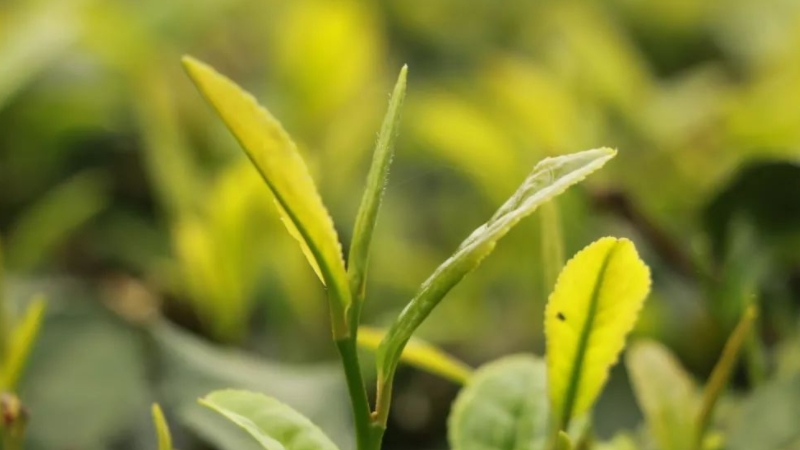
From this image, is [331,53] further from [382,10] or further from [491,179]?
[382,10]

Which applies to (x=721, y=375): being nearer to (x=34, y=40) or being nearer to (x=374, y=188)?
(x=374, y=188)

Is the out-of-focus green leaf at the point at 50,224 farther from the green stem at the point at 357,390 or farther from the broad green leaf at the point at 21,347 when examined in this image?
the green stem at the point at 357,390

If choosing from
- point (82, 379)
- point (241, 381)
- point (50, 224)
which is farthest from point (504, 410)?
point (50, 224)

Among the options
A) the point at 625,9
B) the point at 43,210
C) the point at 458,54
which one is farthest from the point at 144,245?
the point at 625,9

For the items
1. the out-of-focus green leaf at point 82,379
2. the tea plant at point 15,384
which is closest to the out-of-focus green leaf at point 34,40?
the out-of-focus green leaf at point 82,379

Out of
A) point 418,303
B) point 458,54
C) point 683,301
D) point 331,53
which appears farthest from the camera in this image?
point 458,54

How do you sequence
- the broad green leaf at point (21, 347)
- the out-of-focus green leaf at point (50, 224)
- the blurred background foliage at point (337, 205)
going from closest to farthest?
1. the broad green leaf at point (21, 347)
2. the blurred background foliage at point (337, 205)
3. the out-of-focus green leaf at point (50, 224)

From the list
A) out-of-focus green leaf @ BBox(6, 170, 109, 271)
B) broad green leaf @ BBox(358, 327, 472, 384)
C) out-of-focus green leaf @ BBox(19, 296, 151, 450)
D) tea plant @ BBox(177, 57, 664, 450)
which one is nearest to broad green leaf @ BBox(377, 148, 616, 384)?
tea plant @ BBox(177, 57, 664, 450)
